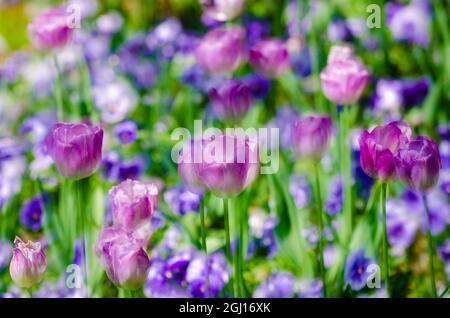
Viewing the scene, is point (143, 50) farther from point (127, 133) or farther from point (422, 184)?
point (422, 184)

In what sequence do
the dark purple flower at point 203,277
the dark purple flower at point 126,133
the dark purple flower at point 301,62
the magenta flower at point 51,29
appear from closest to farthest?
the dark purple flower at point 203,277 → the magenta flower at point 51,29 → the dark purple flower at point 126,133 → the dark purple flower at point 301,62

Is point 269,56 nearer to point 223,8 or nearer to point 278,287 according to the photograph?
point 223,8

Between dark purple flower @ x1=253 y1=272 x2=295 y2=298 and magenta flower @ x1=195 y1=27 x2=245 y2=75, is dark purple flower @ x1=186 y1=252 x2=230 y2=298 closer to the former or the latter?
dark purple flower @ x1=253 y1=272 x2=295 y2=298

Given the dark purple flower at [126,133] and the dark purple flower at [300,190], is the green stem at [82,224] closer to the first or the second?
the dark purple flower at [126,133]

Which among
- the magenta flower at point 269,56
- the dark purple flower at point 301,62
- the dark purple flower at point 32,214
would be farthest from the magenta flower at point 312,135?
the dark purple flower at point 301,62

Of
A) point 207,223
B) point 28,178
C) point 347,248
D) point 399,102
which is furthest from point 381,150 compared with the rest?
point 28,178

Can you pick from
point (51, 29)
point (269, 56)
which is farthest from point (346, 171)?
point (51, 29)
